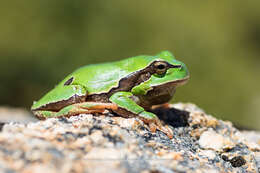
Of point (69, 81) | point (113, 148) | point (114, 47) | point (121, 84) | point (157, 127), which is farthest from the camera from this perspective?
point (114, 47)

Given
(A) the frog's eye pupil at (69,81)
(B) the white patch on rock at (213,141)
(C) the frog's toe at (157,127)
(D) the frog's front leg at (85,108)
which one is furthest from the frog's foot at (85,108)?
(B) the white patch on rock at (213,141)

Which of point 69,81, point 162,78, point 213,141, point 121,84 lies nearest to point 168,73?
point 162,78

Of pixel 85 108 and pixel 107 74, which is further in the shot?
pixel 107 74

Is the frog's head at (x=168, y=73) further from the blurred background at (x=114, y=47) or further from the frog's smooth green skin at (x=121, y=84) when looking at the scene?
the blurred background at (x=114, y=47)

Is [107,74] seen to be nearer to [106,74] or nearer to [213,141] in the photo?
[106,74]

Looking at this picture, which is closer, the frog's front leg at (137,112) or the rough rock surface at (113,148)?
the rough rock surface at (113,148)
